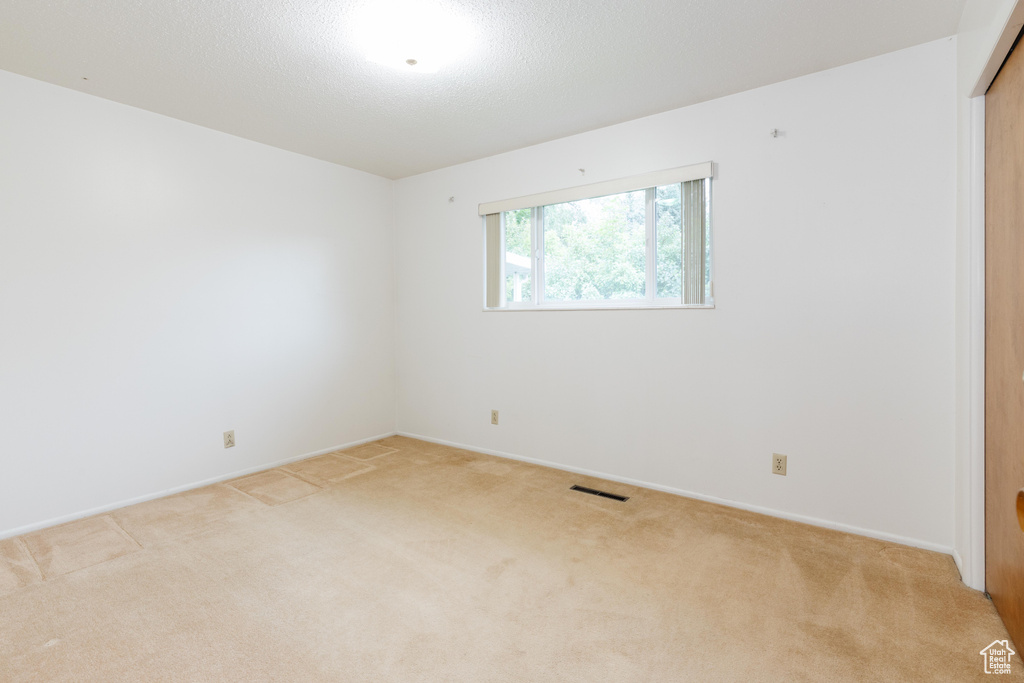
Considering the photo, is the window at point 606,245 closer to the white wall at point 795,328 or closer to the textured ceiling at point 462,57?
the white wall at point 795,328

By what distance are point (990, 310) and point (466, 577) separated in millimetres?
2405

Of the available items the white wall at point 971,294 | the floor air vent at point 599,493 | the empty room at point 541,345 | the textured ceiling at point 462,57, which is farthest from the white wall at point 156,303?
the white wall at point 971,294

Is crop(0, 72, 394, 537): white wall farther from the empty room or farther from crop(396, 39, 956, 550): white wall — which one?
crop(396, 39, 956, 550): white wall

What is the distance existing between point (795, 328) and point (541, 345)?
5.69ft

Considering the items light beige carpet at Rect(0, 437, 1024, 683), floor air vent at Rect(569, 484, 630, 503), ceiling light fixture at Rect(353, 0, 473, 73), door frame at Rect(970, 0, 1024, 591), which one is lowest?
light beige carpet at Rect(0, 437, 1024, 683)

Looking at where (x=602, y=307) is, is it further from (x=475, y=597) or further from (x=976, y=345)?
(x=475, y=597)

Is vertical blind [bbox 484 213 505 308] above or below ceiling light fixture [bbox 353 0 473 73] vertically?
below

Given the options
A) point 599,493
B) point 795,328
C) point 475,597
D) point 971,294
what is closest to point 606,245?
point 795,328

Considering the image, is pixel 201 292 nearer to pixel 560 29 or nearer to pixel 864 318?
pixel 560 29

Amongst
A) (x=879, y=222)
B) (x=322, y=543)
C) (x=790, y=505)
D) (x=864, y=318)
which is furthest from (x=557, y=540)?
(x=879, y=222)

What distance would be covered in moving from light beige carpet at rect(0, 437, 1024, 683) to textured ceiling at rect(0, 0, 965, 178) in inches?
97.2

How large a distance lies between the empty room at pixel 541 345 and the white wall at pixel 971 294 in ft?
0.06

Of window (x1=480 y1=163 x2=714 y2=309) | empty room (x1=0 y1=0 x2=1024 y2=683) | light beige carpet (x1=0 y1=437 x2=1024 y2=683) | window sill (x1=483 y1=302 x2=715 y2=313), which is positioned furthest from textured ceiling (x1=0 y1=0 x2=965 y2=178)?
light beige carpet (x1=0 y1=437 x2=1024 y2=683)

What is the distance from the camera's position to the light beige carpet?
1.59 m
